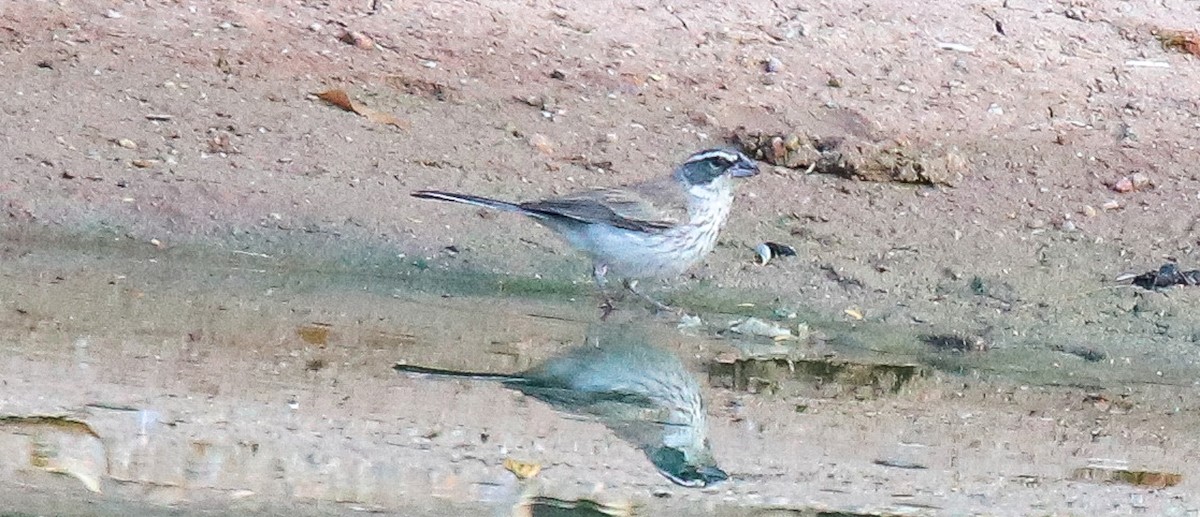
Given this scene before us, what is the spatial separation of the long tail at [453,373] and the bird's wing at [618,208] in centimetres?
181

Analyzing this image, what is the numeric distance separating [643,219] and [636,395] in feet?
7.23

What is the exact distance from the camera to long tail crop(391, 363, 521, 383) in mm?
6707

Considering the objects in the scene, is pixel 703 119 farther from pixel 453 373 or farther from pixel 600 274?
pixel 453 373

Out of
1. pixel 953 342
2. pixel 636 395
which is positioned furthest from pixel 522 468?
pixel 953 342

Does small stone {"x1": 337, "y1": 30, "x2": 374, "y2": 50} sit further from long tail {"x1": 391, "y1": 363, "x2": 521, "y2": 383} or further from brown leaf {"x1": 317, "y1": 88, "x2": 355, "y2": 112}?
long tail {"x1": 391, "y1": 363, "x2": 521, "y2": 383}

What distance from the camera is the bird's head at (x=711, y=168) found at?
892 cm

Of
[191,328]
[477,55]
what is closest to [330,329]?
[191,328]

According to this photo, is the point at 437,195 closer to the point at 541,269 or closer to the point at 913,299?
the point at 541,269

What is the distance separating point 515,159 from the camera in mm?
9938

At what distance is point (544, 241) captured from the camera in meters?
9.16

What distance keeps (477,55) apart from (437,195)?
2437 millimetres

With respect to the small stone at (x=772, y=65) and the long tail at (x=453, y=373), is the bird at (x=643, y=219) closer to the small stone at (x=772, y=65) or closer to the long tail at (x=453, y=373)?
the long tail at (x=453, y=373)

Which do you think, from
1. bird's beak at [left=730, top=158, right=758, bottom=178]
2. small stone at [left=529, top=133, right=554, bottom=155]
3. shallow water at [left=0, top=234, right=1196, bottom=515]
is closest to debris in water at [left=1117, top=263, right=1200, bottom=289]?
shallow water at [left=0, top=234, right=1196, bottom=515]

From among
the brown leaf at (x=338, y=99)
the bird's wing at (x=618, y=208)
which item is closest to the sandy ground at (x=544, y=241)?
the brown leaf at (x=338, y=99)
